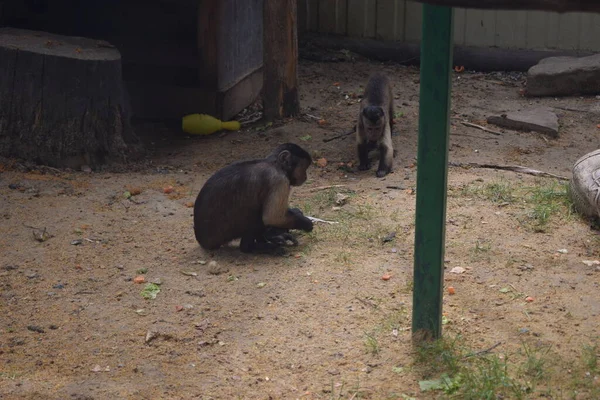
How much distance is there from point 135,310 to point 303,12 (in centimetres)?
911

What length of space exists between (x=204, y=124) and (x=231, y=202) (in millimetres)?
4172

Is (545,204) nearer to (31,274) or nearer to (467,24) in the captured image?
(31,274)

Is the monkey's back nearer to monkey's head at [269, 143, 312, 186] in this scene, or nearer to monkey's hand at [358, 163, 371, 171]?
monkey's head at [269, 143, 312, 186]

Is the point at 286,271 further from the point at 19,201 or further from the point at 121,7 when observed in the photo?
the point at 121,7

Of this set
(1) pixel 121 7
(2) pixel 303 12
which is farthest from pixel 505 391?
(2) pixel 303 12

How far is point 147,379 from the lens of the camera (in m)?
4.93

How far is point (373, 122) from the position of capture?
9430 millimetres

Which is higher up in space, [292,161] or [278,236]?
[292,161]

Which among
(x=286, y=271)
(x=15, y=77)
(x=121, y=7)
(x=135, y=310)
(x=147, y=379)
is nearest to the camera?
(x=147, y=379)

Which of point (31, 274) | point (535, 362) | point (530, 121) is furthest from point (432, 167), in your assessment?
point (530, 121)

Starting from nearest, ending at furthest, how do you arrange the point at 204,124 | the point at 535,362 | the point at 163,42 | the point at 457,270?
1. the point at 535,362
2. the point at 457,270
3. the point at 204,124
4. the point at 163,42

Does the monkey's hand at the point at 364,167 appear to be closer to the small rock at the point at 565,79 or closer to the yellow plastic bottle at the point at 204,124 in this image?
the yellow plastic bottle at the point at 204,124

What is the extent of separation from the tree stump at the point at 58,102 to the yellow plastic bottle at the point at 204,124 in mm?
1714

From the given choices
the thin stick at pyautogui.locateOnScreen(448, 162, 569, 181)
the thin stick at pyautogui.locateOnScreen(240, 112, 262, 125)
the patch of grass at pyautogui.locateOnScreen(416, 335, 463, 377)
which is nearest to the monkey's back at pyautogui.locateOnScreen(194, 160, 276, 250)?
the patch of grass at pyautogui.locateOnScreen(416, 335, 463, 377)
